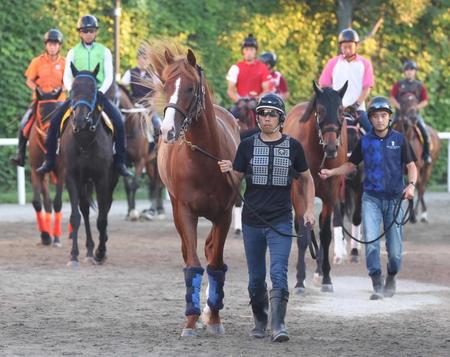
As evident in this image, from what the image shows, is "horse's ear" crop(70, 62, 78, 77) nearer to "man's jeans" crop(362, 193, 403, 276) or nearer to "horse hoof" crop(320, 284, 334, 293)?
"horse hoof" crop(320, 284, 334, 293)

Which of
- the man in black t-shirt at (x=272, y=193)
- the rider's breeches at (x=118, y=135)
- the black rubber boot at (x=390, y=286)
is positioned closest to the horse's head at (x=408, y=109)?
the rider's breeches at (x=118, y=135)

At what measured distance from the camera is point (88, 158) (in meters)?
15.1

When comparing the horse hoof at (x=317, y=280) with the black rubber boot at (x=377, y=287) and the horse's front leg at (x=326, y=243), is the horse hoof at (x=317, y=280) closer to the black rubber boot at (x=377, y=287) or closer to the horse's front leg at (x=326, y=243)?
the horse's front leg at (x=326, y=243)

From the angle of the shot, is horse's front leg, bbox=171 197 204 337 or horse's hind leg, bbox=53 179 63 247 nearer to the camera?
horse's front leg, bbox=171 197 204 337

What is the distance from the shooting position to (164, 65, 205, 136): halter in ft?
32.0

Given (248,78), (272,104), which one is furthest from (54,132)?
(272,104)

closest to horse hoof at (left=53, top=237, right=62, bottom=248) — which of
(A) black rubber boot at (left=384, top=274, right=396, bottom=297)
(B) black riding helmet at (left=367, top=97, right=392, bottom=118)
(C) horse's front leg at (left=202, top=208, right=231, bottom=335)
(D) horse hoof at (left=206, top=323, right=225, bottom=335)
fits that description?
(A) black rubber boot at (left=384, top=274, right=396, bottom=297)

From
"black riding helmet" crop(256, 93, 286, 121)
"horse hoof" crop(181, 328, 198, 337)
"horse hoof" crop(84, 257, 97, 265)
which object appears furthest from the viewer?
"horse hoof" crop(84, 257, 97, 265)

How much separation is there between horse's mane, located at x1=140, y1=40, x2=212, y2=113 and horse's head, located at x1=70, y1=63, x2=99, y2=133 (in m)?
4.05

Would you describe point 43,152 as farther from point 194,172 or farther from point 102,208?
point 194,172

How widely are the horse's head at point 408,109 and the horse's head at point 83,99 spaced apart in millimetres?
7656

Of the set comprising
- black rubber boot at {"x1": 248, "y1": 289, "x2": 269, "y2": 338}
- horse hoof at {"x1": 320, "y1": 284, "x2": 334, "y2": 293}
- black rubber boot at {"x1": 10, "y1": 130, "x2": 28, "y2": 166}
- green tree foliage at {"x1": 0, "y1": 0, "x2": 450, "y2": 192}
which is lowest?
horse hoof at {"x1": 320, "y1": 284, "x2": 334, "y2": 293}

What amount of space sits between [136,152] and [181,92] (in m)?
11.7

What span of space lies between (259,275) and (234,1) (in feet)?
65.0
